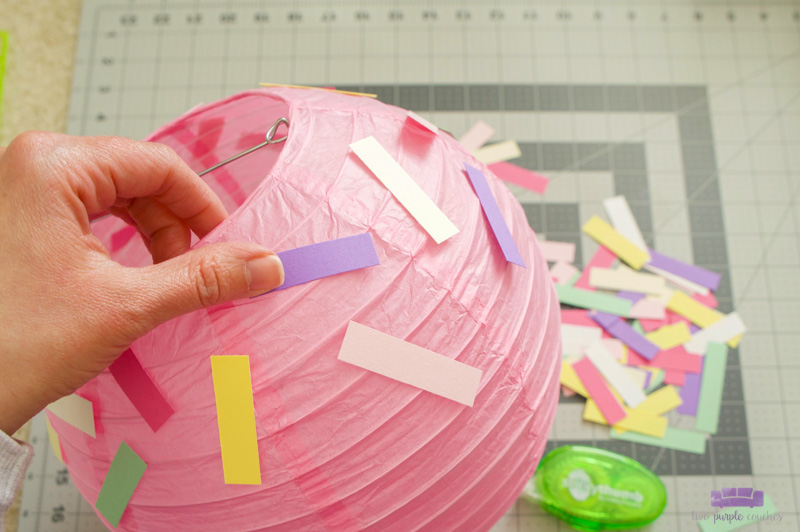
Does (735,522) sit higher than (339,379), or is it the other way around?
(339,379)

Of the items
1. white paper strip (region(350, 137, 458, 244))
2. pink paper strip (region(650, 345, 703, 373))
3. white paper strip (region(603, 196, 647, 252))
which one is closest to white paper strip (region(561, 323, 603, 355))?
pink paper strip (region(650, 345, 703, 373))

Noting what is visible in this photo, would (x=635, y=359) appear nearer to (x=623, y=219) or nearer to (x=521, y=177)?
(x=623, y=219)

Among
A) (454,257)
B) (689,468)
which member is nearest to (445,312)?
(454,257)

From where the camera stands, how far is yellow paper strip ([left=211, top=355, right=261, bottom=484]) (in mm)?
557

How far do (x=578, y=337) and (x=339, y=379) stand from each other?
2.53 feet

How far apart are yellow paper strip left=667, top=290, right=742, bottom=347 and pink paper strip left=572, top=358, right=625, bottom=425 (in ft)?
0.74

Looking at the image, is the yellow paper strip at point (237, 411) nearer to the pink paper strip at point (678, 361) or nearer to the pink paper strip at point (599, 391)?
the pink paper strip at point (599, 391)

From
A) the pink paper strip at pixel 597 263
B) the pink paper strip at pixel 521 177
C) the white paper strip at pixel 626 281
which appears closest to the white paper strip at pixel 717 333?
the white paper strip at pixel 626 281

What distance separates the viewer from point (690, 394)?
3.84ft

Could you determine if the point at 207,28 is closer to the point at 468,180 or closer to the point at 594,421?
the point at 468,180

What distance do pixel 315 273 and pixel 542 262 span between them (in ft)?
1.12

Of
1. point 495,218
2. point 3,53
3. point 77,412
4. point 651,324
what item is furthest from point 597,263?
point 3,53

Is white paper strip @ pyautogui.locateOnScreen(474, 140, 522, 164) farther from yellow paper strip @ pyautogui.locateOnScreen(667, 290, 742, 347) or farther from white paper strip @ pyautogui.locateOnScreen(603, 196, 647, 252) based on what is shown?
yellow paper strip @ pyautogui.locateOnScreen(667, 290, 742, 347)

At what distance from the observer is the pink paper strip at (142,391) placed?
0.58m
